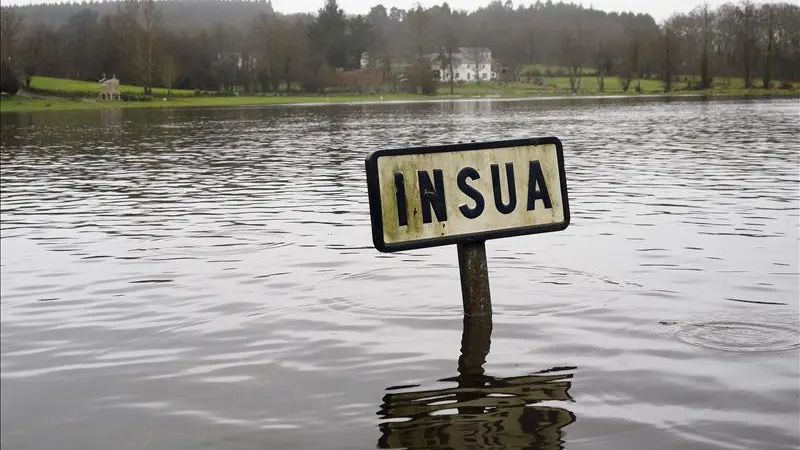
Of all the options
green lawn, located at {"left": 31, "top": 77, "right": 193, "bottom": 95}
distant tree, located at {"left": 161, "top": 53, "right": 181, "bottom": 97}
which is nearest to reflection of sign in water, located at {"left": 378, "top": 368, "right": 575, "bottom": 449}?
green lawn, located at {"left": 31, "top": 77, "right": 193, "bottom": 95}

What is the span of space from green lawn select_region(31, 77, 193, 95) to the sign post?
101m

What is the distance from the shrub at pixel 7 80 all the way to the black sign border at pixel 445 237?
315 feet

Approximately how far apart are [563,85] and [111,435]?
146 m

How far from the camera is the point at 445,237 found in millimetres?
6648

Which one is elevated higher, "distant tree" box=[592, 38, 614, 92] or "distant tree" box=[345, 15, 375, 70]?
"distant tree" box=[345, 15, 375, 70]

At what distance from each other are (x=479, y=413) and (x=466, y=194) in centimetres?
192

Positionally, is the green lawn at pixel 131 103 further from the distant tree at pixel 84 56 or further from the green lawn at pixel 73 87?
the distant tree at pixel 84 56

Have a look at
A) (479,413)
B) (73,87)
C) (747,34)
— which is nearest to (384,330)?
(479,413)

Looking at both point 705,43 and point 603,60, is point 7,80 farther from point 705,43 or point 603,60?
point 603,60

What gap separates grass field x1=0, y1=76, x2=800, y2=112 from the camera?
9225cm

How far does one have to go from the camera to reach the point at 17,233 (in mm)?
13219

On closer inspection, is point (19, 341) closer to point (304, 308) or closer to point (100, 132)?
point (304, 308)

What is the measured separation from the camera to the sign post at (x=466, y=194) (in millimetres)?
6469

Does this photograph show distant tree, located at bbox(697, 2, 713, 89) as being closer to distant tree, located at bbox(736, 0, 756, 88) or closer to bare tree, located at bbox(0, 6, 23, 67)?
distant tree, located at bbox(736, 0, 756, 88)
